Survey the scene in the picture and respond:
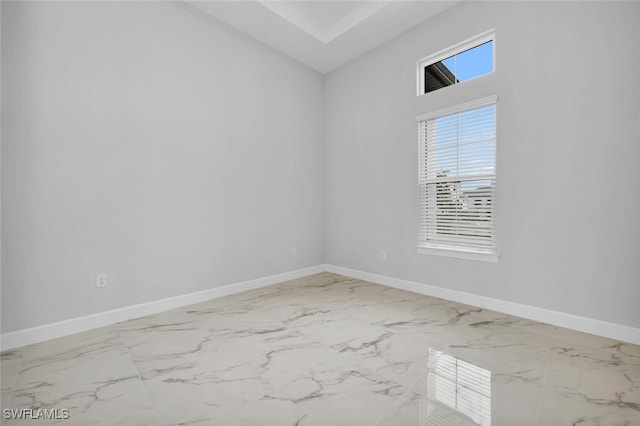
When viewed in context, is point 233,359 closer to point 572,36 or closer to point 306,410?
point 306,410

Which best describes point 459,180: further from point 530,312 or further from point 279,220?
point 279,220

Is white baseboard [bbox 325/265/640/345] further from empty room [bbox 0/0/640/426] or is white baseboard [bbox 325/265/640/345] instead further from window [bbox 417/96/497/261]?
window [bbox 417/96/497/261]

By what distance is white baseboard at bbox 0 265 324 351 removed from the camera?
7.57ft

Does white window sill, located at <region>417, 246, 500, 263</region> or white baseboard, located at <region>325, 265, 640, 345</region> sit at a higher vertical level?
white window sill, located at <region>417, 246, 500, 263</region>

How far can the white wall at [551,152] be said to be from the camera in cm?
230

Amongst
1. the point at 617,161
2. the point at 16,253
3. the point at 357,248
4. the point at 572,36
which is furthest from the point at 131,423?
the point at 572,36

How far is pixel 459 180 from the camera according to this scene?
10.7 ft

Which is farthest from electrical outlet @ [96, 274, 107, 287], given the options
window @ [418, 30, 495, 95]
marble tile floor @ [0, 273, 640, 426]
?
window @ [418, 30, 495, 95]

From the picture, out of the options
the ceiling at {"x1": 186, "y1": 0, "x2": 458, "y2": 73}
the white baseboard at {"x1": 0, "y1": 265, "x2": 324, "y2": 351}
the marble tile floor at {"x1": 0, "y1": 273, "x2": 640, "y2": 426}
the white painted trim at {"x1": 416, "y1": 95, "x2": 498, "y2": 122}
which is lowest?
Answer: the marble tile floor at {"x1": 0, "y1": 273, "x2": 640, "y2": 426}

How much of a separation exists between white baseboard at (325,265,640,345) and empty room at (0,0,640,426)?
0.02 metres

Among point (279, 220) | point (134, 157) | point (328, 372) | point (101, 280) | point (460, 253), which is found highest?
point (134, 157)

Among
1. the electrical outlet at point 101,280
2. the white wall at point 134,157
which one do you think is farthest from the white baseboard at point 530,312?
the electrical outlet at point 101,280

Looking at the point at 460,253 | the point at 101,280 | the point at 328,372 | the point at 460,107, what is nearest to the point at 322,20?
the point at 460,107

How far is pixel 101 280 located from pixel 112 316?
0.35 m
